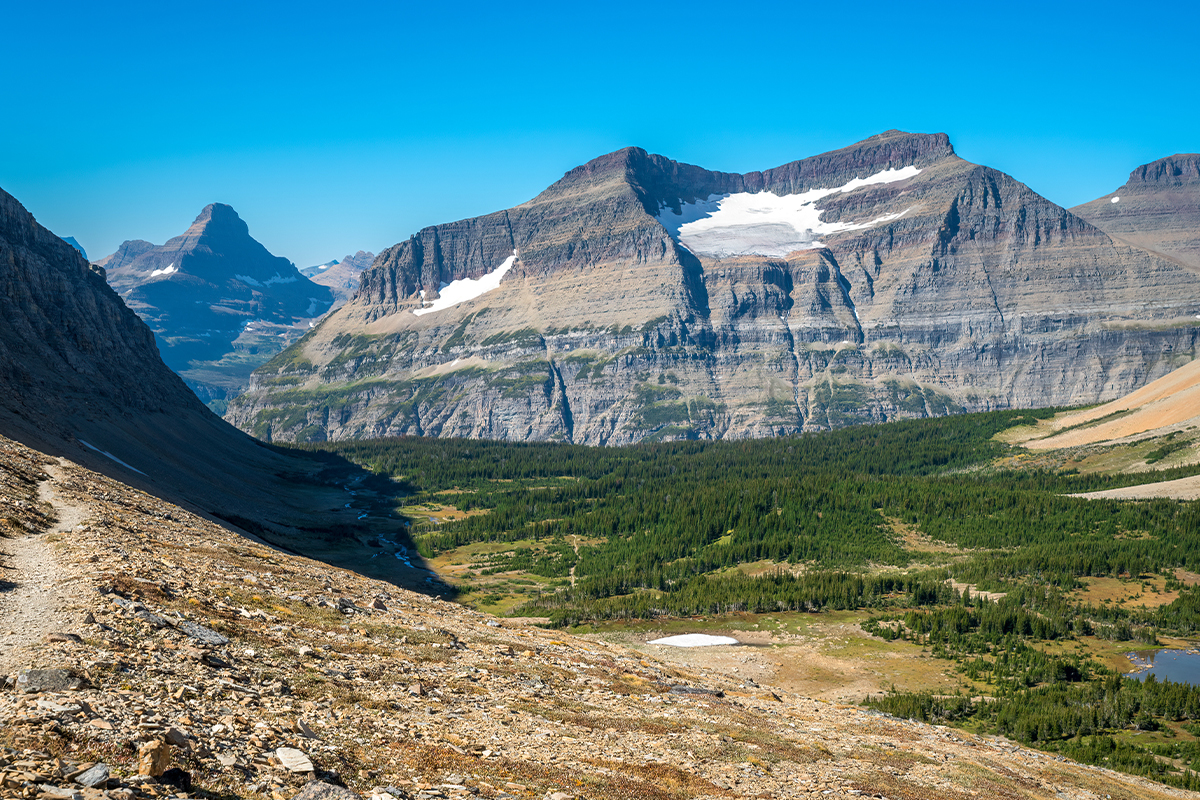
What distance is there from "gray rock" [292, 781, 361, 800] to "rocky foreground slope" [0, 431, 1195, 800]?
75 mm

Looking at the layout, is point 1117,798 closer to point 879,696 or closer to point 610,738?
point 610,738

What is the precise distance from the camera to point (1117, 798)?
35562 mm

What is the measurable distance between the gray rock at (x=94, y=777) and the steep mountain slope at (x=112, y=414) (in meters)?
85.1

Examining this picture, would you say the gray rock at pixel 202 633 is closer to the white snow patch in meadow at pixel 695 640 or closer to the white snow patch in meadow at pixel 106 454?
the white snow patch in meadow at pixel 695 640

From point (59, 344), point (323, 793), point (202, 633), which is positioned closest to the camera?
point (323, 793)

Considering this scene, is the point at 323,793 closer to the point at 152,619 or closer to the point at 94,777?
the point at 94,777

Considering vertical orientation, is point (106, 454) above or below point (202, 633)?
below

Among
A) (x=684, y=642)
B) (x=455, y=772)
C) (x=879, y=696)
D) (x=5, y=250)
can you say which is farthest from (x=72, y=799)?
(x=5, y=250)

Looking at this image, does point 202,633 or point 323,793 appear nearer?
point 323,793

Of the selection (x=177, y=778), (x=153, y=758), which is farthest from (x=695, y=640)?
(x=153, y=758)

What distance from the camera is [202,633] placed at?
2564 centimetres

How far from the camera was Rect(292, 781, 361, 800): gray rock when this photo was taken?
1614cm

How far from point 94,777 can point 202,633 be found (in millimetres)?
11841

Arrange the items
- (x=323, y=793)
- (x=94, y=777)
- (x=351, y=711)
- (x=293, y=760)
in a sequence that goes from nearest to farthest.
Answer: (x=94, y=777)
(x=323, y=793)
(x=293, y=760)
(x=351, y=711)
